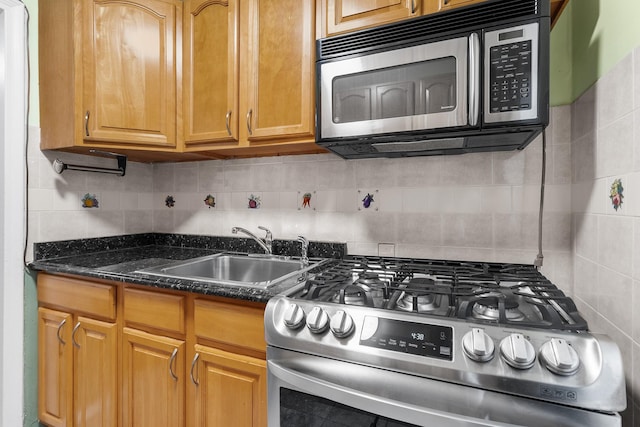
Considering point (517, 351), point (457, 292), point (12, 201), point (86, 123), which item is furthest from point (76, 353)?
point (517, 351)

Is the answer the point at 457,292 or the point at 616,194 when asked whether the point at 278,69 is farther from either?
the point at 616,194

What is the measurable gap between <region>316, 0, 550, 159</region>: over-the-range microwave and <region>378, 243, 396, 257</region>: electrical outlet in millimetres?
470

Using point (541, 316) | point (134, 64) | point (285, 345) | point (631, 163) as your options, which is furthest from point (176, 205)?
point (631, 163)

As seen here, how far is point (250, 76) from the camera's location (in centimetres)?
146

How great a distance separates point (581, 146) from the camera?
1188 mm

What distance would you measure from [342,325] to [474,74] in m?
0.85

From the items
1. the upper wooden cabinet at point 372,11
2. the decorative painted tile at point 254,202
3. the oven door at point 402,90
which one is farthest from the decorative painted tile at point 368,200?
the upper wooden cabinet at point 372,11

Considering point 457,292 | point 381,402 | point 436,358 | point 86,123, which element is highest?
point 86,123

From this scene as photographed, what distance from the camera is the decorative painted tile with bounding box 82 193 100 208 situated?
1794mm

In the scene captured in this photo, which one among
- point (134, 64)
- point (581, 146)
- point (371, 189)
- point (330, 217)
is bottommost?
point (330, 217)

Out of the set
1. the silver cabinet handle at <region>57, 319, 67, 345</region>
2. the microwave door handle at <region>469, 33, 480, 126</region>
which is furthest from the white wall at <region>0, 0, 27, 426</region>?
the microwave door handle at <region>469, 33, 480, 126</region>

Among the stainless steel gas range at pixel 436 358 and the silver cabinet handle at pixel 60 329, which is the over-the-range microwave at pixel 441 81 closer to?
the stainless steel gas range at pixel 436 358

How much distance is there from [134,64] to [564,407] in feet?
6.44

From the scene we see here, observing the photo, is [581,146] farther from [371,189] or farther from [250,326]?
[250,326]
